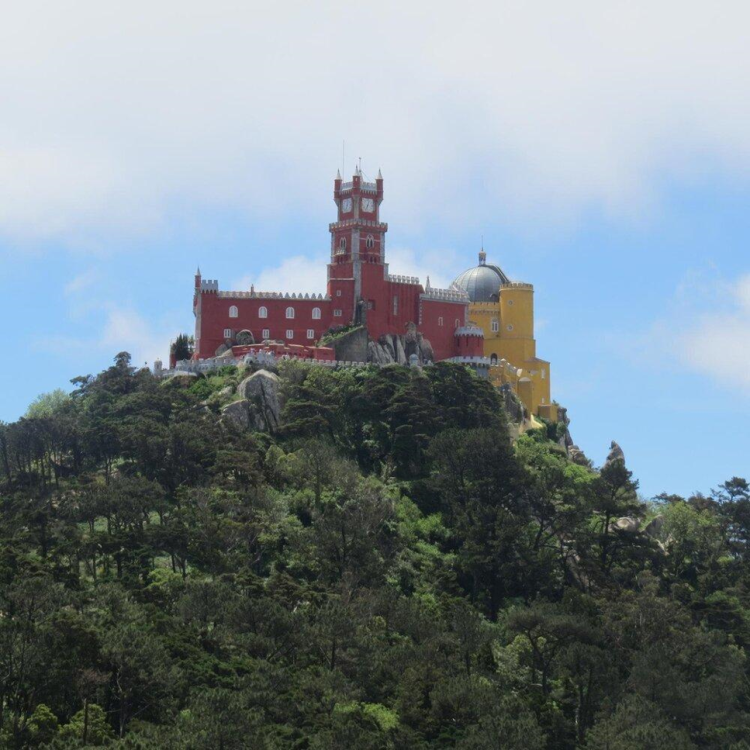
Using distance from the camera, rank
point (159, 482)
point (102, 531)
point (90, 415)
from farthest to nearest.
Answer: point (90, 415), point (159, 482), point (102, 531)

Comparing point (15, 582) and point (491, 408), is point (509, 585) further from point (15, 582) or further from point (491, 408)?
point (15, 582)

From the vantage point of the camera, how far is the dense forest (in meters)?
61.9

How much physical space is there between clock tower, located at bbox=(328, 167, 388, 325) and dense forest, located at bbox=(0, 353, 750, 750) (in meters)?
7.04

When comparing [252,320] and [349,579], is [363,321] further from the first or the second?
[349,579]

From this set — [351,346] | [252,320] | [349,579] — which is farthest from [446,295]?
[349,579]

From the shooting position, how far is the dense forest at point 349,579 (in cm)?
6191

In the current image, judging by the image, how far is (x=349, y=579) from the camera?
80.1 metres

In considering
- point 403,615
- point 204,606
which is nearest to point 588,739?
point 403,615

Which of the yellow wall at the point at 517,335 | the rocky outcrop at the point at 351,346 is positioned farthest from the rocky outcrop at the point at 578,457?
the rocky outcrop at the point at 351,346

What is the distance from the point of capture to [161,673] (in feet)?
201

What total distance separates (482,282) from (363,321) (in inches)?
534

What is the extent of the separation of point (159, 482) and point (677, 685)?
108 feet

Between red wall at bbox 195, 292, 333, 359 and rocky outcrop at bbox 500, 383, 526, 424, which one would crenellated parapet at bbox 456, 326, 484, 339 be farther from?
red wall at bbox 195, 292, 333, 359

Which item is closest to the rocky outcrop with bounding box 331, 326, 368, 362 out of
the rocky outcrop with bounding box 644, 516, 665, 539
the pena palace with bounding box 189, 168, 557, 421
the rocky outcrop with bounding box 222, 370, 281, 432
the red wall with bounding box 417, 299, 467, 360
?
the pena palace with bounding box 189, 168, 557, 421
